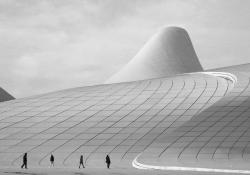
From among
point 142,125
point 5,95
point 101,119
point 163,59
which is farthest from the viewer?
point 5,95

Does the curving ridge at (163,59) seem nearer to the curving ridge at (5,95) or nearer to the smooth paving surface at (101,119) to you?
the curving ridge at (5,95)

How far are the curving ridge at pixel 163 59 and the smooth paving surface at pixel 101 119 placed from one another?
79.7 feet

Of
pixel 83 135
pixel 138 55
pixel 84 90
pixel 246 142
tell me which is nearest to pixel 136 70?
pixel 138 55

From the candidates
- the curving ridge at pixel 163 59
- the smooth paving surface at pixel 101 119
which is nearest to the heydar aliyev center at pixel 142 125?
the smooth paving surface at pixel 101 119

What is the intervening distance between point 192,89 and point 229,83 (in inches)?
128

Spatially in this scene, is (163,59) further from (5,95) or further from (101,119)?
(101,119)

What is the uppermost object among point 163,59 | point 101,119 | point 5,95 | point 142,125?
point 163,59

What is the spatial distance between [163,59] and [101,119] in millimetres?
35703

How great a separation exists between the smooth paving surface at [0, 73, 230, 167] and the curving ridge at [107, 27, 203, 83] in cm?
2428

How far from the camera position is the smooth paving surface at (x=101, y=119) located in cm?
3309

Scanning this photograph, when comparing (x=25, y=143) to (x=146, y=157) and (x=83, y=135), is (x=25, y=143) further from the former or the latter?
(x=146, y=157)

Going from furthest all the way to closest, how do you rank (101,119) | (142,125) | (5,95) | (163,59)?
(5,95)
(163,59)
(101,119)
(142,125)

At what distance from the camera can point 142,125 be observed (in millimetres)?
36156

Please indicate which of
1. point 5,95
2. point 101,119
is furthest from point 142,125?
point 5,95
